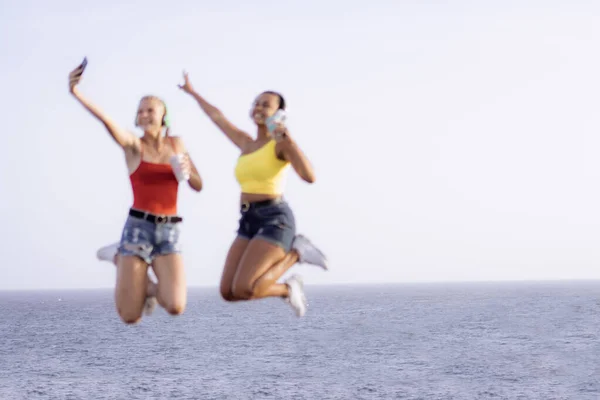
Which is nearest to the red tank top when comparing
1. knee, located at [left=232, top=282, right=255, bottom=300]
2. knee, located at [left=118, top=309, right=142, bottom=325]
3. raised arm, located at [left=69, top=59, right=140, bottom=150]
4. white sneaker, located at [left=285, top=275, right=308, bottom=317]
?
raised arm, located at [left=69, top=59, right=140, bottom=150]

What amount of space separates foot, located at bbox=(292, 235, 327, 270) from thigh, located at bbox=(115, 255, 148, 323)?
6.76 ft

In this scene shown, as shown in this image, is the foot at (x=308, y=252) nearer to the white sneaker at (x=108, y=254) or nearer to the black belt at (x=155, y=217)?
the black belt at (x=155, y=217)

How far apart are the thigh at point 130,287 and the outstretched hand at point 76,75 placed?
96.9 inches

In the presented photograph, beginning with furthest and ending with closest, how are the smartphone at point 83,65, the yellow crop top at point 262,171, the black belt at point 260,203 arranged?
the black belt at point 260,203
the yellow crop top at point 262,171
the smartphone at point 83,65

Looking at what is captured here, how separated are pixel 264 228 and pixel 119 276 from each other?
201 cm

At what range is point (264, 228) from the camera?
11.2 m

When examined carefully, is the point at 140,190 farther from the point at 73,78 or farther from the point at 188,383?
the point at 188,383

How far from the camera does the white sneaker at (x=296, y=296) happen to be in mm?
11242

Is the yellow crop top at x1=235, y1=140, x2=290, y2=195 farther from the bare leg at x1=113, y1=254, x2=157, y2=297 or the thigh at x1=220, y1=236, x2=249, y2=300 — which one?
the bare leg at x1=113, y1=254, x2=157, y2=297

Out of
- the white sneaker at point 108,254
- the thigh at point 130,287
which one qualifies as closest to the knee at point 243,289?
the thigh at point 130,287

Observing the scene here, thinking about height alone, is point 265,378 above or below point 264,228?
below

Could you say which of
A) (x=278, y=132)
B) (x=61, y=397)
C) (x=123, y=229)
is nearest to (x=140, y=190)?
(x=123, y=229)

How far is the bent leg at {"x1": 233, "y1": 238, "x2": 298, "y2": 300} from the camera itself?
10508 millimetres

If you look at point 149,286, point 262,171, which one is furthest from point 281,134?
point 149,286
